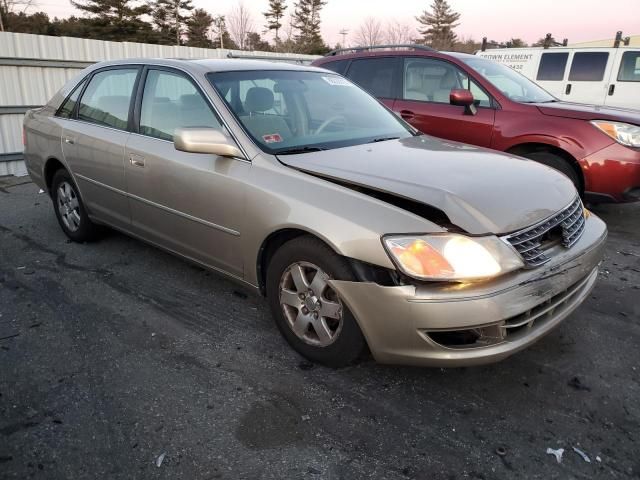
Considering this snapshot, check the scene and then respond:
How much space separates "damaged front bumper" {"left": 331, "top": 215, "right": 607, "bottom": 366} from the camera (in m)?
2.14

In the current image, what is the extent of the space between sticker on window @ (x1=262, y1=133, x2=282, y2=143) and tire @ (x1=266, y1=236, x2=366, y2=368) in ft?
2.30

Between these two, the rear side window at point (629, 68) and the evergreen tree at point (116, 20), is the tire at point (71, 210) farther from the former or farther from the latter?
the evergreen tree at point (116, 20)

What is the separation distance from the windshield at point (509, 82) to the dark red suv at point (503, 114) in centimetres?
2

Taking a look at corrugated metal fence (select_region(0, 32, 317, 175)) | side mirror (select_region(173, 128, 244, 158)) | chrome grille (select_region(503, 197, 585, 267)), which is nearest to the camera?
chrome grille (select_region(503, 197, 585, 267))

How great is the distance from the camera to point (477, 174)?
2.66m

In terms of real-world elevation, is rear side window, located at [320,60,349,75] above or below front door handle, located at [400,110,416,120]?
above

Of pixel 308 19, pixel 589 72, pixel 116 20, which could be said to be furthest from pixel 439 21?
pixel 589 72

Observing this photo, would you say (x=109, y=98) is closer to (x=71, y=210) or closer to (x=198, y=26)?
(x=71, y=210)

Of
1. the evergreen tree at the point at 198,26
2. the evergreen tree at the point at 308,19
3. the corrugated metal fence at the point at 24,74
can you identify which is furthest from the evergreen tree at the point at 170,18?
the corrugated metal fence at the point at 24,74

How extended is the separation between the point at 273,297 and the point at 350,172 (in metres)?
0.83

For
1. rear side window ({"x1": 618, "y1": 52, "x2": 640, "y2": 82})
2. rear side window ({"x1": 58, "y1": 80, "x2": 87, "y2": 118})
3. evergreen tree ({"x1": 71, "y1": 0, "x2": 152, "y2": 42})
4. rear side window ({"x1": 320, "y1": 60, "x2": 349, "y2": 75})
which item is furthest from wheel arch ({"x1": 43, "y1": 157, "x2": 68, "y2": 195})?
evergreen tree ({"x1": 71, "y1": 0, "x2": 152, "y2": 42})

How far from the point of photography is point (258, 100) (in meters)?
3.25

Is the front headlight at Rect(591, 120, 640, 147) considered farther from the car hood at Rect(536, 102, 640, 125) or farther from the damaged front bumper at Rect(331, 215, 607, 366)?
the damaged front bumper at Rect(331, 215, 607, 366)

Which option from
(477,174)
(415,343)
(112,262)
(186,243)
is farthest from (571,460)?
(112,262)
